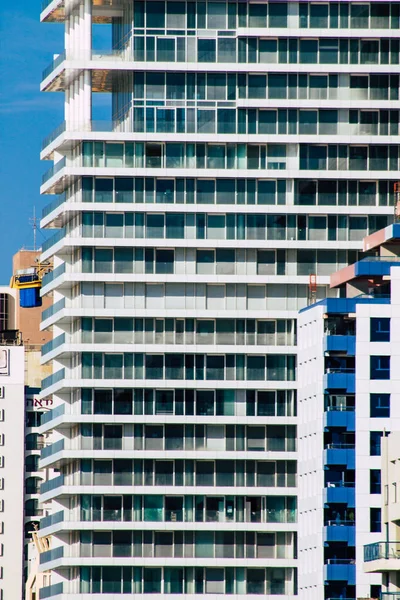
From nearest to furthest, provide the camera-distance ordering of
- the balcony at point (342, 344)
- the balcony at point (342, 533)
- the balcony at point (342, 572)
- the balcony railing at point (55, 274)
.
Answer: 1. the balcony at point (342, 572)
2. the balcony at point (342, 533)
3. the balcony at point (342, 344)
4. the balcony railing at point (55, 274)

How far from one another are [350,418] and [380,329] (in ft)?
22.9

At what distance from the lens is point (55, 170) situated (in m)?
186

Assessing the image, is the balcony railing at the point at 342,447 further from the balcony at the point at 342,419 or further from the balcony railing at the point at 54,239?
the balcony railing at the point at 54,239

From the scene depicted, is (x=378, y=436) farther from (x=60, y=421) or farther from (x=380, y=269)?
(x=60, y=421)

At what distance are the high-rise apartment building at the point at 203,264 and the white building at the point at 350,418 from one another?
9756 mm

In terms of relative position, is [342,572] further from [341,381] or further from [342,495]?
[341,381]

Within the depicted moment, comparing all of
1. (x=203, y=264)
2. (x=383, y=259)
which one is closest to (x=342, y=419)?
(x=383, y=259)

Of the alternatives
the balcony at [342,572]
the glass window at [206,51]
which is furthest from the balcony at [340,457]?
the glass window at [206,51]

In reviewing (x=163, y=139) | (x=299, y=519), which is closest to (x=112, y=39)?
(x=163, y=139)

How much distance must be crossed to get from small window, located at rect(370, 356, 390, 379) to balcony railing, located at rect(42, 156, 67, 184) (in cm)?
3538

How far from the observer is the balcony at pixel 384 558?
5305 inches

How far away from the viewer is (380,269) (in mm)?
166250

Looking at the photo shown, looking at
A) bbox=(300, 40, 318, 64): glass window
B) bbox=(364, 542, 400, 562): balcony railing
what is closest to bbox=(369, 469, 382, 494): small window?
bbox=(364, 542, 400, 562): balcony railing

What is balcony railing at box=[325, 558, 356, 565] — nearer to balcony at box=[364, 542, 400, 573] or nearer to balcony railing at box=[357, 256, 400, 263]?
balcony at box=[364, 542, 400, 573]
